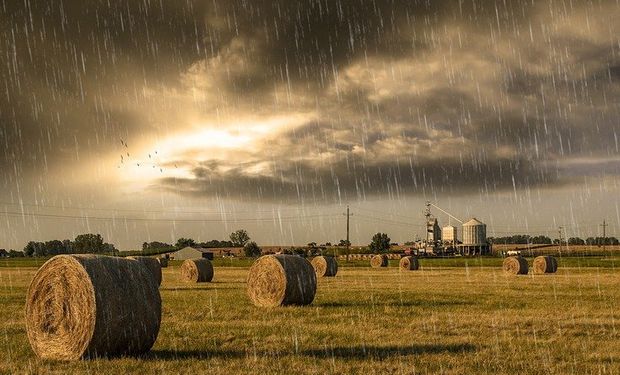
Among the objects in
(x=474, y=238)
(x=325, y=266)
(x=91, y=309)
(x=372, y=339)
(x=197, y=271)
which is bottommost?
Answer: (x=474, y=238)

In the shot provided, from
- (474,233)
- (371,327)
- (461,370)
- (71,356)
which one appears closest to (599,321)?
(371,327)

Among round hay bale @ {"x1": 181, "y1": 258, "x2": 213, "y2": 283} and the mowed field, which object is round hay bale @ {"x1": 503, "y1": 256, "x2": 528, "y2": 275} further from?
the mowed field

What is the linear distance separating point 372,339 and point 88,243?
19014 centimetres

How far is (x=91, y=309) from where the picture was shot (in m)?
12.3

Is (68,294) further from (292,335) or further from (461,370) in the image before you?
(461,370)

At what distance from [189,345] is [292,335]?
2445mm

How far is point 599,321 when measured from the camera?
17.2 meters

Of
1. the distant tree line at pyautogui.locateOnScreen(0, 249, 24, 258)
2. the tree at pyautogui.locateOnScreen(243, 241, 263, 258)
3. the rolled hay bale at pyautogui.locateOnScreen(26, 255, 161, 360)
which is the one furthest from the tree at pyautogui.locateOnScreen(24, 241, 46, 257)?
the rolled hay bale at pyautogui.locateOnScreen(26, 255, 161, 360)

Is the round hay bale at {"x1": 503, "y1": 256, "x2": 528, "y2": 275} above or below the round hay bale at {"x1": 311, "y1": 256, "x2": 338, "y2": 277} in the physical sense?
below

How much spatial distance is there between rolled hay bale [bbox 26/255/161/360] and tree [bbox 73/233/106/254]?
180 meters

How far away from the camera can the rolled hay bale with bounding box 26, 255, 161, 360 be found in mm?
12219

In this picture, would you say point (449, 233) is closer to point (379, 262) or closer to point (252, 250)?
point (252, 250)

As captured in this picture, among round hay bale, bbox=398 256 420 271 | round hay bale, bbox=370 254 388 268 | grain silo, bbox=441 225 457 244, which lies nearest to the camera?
round hay bale, bbox=398 256 420 271

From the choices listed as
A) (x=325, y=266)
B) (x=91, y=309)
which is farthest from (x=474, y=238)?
(x=91, y=309)
